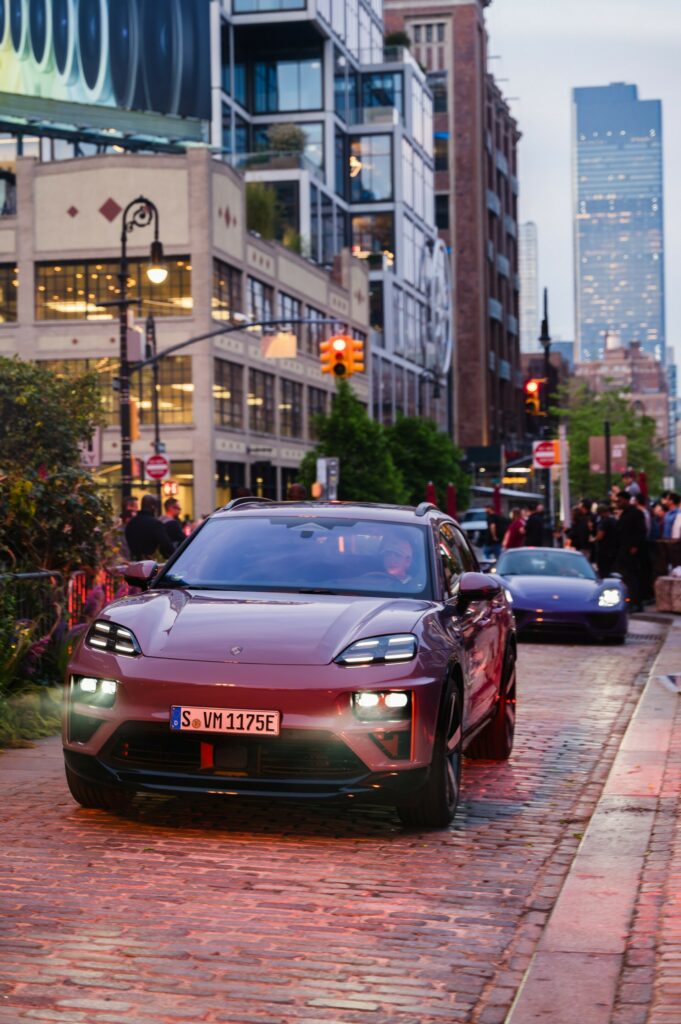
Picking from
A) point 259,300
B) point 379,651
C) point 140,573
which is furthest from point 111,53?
point 379,651

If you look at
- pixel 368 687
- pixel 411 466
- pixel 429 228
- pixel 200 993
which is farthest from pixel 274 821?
pixel 429 228

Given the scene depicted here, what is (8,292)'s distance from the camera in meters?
62.4

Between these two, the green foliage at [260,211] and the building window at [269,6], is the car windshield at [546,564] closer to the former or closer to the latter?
the green foliage at [260,211]

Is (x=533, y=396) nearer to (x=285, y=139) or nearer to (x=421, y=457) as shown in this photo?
(x=421, y=457)

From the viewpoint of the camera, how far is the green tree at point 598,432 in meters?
106

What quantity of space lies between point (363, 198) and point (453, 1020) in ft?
311

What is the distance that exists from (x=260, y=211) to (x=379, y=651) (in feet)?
212

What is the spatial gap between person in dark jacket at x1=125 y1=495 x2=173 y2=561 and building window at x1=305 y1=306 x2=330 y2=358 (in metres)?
58.5

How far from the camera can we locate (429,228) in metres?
109

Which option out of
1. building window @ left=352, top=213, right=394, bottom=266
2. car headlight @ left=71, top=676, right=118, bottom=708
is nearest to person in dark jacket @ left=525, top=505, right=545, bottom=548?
car headlight @ left=71, top=676, right=118, bottom=708

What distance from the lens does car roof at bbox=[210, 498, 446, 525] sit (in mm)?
8750

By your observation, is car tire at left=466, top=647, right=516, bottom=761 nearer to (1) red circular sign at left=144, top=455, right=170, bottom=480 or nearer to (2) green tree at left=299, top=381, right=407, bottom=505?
(1) red circular sign at left=144, top=455, right=170, bottom=480

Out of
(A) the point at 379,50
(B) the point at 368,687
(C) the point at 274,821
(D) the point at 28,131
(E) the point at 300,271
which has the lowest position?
(C) the point at 274,821

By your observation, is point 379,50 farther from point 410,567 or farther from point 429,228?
point 410,567
